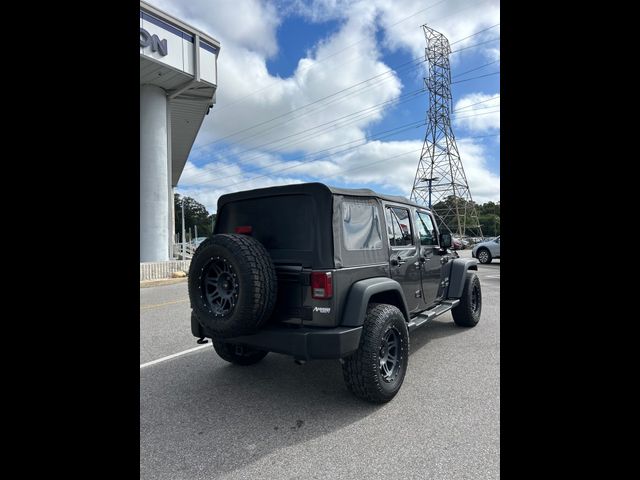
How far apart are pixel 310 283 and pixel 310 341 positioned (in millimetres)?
484

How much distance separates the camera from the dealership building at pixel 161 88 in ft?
46.9

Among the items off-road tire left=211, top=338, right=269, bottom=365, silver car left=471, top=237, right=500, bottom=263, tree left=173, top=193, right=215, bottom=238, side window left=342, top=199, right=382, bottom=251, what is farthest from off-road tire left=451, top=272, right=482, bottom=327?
tree left=173, top=193, right=215, bottom=238

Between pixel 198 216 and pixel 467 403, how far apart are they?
320 ft

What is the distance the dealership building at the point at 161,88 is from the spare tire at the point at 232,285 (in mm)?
12652

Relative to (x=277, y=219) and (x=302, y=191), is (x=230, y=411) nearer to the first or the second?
(x=277, y=219)

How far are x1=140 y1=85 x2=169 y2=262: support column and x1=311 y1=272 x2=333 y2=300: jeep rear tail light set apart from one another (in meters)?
13.9

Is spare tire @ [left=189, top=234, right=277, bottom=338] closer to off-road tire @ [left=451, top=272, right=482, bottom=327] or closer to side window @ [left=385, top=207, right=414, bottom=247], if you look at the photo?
side window @ [left=385, top=207, right=414, bottom=247]

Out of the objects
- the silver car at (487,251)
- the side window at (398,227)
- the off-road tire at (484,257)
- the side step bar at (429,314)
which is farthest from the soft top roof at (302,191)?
the off-road tire at (484,257)

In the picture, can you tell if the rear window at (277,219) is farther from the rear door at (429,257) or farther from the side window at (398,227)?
the rear door at (429,257)

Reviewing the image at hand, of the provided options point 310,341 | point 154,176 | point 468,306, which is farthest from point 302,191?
point 154,176
